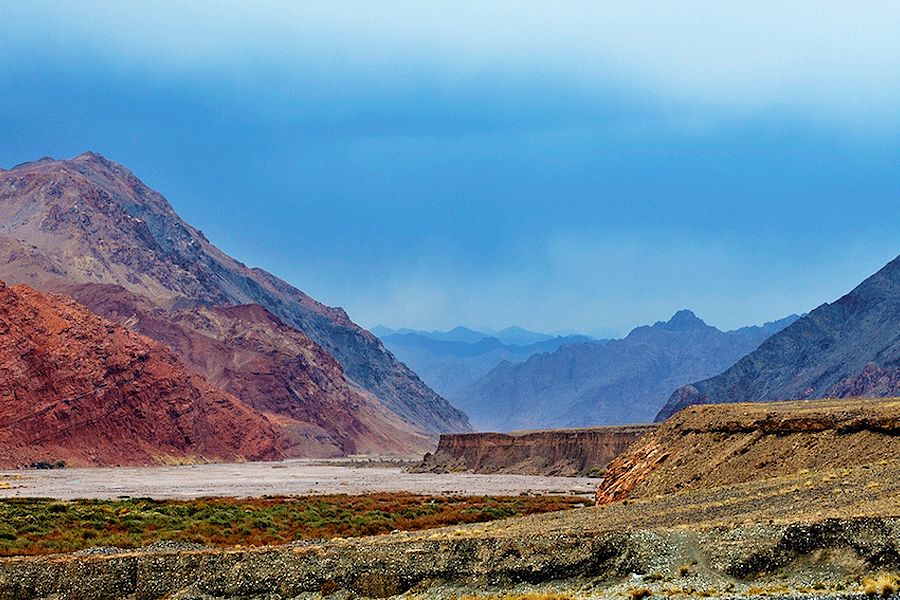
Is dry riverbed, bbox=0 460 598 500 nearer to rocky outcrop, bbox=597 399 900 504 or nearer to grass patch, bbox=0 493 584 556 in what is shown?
grass patch, bbox=0 493 584 556

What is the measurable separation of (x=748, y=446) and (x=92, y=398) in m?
118

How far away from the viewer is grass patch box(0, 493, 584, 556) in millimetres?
40969

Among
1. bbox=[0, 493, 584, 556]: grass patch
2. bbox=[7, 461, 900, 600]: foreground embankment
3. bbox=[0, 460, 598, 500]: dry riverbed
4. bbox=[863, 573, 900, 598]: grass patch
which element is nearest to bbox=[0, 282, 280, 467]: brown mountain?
bbox=[0, 460, 598, 500]: dry riverbed

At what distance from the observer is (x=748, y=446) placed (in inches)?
1544

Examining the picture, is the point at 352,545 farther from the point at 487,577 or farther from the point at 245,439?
the point at 245,439

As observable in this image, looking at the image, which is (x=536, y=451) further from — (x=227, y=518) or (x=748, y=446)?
(x=748, y=446)

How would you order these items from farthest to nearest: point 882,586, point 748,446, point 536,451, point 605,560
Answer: point 536,451 < point 748,446 < point 605,560 < point 882,586

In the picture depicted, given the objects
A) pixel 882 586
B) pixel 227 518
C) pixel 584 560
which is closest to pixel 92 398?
pixel 227 518

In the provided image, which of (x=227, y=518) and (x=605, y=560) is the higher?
(x=227, y=518)

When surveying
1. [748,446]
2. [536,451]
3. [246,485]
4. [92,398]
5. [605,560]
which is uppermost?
[92,398]

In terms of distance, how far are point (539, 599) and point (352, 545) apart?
21.2 ft

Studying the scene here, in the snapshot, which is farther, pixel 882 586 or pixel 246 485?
pixel 246 485

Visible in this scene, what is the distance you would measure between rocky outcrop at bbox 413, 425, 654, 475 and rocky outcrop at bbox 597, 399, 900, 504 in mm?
59854

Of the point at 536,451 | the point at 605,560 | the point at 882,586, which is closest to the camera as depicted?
the point at 882,586
